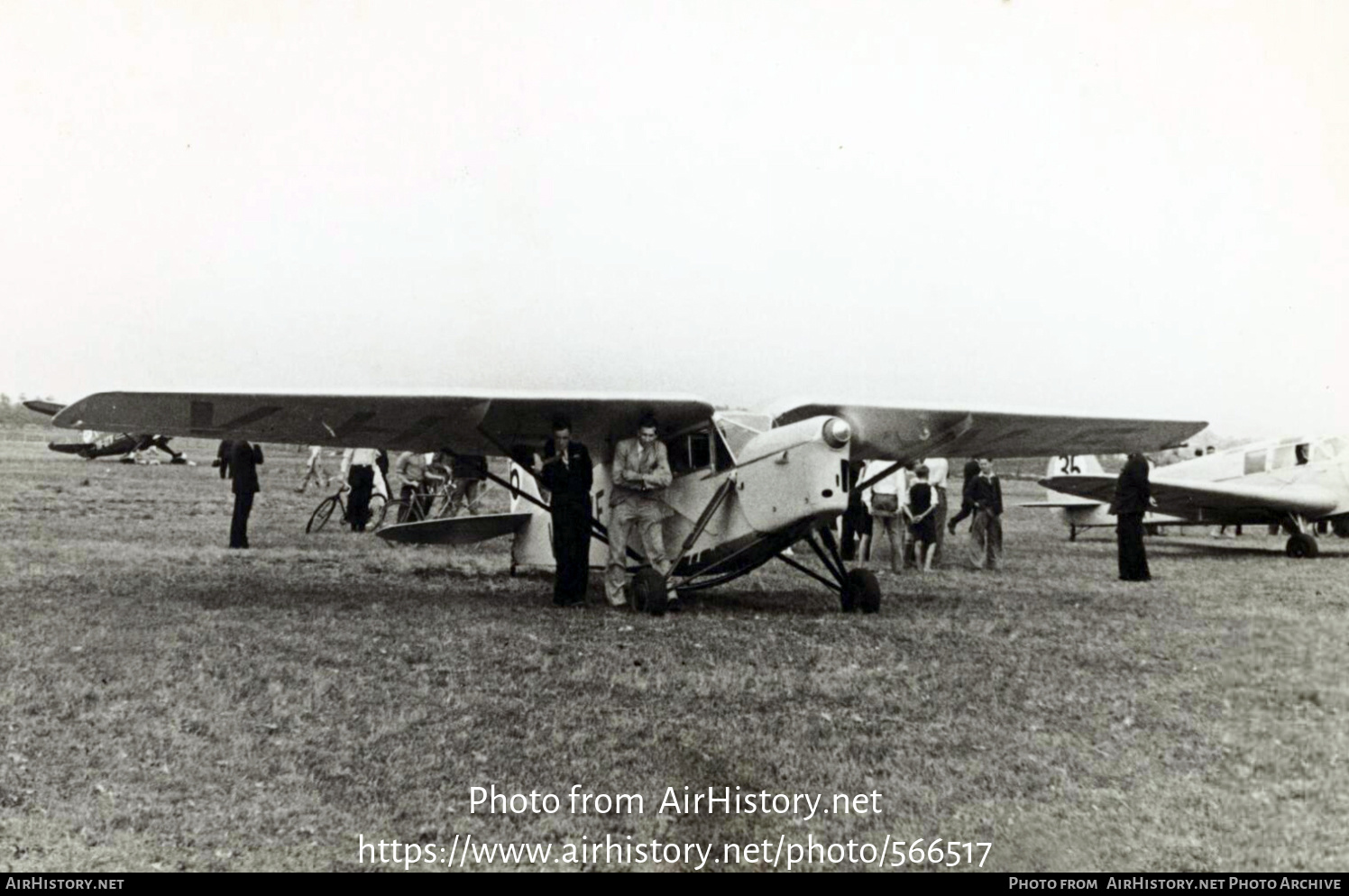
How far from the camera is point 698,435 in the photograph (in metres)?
10.5

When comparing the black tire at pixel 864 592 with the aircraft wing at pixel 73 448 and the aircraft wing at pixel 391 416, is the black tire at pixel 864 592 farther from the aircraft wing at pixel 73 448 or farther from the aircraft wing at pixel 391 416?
the aircraft wing at pixel 73 448

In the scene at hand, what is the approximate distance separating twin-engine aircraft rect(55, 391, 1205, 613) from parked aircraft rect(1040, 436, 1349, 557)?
832cm

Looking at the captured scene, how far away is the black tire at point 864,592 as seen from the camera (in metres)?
10.3

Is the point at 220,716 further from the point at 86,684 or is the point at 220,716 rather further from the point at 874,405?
the point at 874,405

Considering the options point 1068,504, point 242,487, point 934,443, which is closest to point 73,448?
point 242,487

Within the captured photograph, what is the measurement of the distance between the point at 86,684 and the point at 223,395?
2.92 meters

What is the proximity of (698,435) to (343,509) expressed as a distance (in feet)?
38.5

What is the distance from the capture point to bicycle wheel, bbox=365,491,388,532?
64.7 ft

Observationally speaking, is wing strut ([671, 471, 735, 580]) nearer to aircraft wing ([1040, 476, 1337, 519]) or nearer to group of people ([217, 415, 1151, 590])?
group of people ([217, 415, 1151, 590])

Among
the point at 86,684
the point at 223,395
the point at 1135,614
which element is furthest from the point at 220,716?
the point at 1135,614

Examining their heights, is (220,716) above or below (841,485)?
below

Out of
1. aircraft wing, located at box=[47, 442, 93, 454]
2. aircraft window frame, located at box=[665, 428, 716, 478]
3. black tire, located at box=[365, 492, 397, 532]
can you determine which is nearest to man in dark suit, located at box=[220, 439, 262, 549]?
black tire, located at box=[365, 492, 397, 532]

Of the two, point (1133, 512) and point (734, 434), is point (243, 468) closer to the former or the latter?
point (734, 434)

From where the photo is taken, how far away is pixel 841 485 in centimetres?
919
